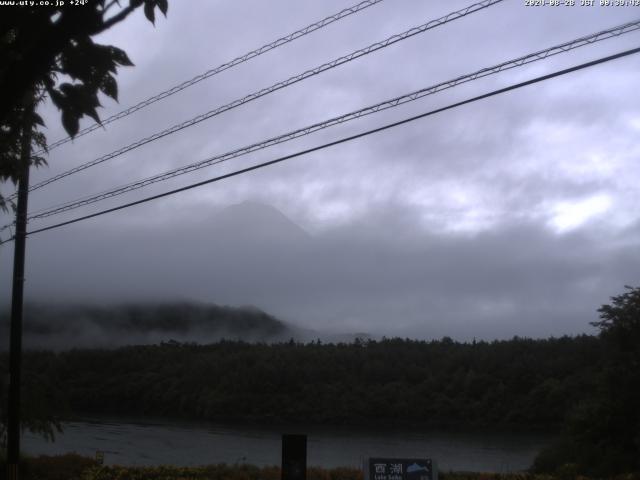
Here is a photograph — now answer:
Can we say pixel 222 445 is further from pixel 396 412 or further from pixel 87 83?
pixel 87 83

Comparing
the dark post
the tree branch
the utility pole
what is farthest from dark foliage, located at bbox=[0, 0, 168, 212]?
the utility pole

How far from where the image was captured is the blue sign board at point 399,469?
9633 mm

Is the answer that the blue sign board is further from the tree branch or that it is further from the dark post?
the tree branch

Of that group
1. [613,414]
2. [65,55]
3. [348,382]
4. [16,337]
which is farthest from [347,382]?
[65,55]

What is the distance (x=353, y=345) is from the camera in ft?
121

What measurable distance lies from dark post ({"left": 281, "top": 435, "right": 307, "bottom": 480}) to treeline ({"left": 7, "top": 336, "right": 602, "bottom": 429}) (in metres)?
20.2

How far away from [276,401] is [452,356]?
7.94 m

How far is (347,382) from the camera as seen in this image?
1232 inches

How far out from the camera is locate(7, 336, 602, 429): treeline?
29.0 m

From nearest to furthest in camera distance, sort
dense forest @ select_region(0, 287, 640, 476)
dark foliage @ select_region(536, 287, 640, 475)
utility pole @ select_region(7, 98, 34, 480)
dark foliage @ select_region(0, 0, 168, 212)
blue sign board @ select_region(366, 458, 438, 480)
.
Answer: dark foliage @ select_region(0, 0, 168, 212) < blue sign board @ select_region(366, 458, 438, 480) < utility pole @ select_region(7, 98, 34, 480) < dark foliage @ select_region(536, 287, 640, 475) < dense forest @ select_region(0, 287, 640, 476)

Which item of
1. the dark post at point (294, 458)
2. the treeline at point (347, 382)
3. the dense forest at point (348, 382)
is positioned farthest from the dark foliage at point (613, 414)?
the dark post at point (294, 458)

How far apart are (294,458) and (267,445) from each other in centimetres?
1800

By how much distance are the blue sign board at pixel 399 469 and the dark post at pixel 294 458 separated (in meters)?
0.88

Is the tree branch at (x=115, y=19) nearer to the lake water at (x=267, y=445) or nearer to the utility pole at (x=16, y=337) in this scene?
the utility pole at (x=16, y=337)
